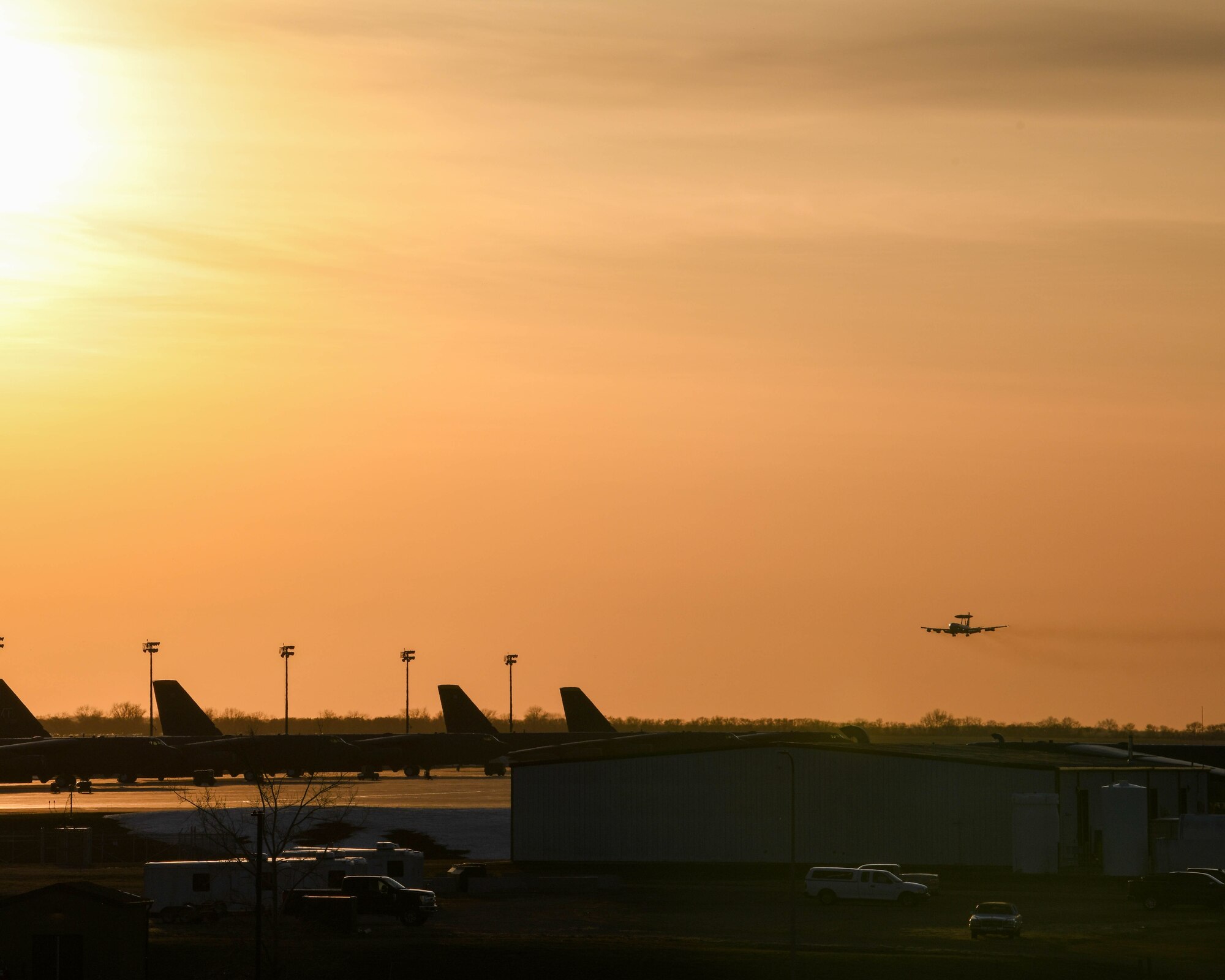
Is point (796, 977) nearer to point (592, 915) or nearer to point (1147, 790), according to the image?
point (592, 915)

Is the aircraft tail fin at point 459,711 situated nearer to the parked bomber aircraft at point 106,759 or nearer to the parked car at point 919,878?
the parked bomber aircraft at point 106,759

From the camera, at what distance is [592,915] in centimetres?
6300

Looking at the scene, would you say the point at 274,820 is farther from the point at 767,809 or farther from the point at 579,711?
the point at 579,711

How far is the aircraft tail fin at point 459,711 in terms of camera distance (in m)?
185

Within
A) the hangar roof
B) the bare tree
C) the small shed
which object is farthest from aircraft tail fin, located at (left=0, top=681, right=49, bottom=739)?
the small shed

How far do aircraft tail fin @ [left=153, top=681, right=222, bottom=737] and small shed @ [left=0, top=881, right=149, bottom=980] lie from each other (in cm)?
12784

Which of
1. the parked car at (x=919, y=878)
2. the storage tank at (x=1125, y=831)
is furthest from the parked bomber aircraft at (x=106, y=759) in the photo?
the storage tank at (x=1125, y=831)

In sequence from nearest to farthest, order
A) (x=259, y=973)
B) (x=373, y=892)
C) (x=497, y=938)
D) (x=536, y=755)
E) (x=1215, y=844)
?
(x=259, y=973), (x=497, y=938), (x=373, y=892), (x=1215, y=844), (x=536, y=755)

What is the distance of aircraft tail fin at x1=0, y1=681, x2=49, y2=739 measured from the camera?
173875 mm

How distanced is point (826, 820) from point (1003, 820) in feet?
27.1

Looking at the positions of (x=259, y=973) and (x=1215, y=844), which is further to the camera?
(x=1215, y=844)

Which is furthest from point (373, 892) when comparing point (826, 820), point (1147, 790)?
point (1147, 790)

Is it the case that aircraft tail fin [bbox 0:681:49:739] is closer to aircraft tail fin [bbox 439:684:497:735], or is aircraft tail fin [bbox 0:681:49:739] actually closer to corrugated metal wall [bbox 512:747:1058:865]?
aircraft tail fin [bbox 439:684:497:735]

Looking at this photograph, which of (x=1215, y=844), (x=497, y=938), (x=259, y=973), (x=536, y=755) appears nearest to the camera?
(x=259, y=973)
